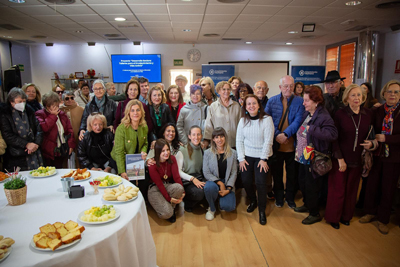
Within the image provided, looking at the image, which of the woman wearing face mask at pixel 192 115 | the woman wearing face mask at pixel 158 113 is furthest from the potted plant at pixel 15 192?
the woman wearing face mask at pixel 192 115

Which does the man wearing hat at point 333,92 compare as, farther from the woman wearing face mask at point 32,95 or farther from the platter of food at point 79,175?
the woman wearing face mask at point 32,95

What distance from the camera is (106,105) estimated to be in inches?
141

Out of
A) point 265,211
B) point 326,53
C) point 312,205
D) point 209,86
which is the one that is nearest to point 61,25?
point 209,86

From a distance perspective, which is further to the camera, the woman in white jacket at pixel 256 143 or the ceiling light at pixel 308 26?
the ceiling light at pixel 308 26

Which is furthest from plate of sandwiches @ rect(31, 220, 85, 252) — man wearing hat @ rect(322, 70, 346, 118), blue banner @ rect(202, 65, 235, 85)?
blue banner @ rect(202, 65, 235, 85)

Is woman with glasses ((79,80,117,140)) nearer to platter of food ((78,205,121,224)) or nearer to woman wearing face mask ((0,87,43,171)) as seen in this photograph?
woman wearing face mask ((0,87,43,171))

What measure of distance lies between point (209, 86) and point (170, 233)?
2.18 m

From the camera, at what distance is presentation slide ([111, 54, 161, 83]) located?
824 cm

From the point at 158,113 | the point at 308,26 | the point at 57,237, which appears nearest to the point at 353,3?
the point at 308,26

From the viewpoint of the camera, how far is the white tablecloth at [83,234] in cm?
124

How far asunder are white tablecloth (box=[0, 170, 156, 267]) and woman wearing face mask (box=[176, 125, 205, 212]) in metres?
1.23

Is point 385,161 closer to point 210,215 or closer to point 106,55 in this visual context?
point 210,215

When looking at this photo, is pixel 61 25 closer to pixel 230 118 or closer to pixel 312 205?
pixel 230 118

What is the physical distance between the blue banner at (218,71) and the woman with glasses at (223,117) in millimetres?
4767
